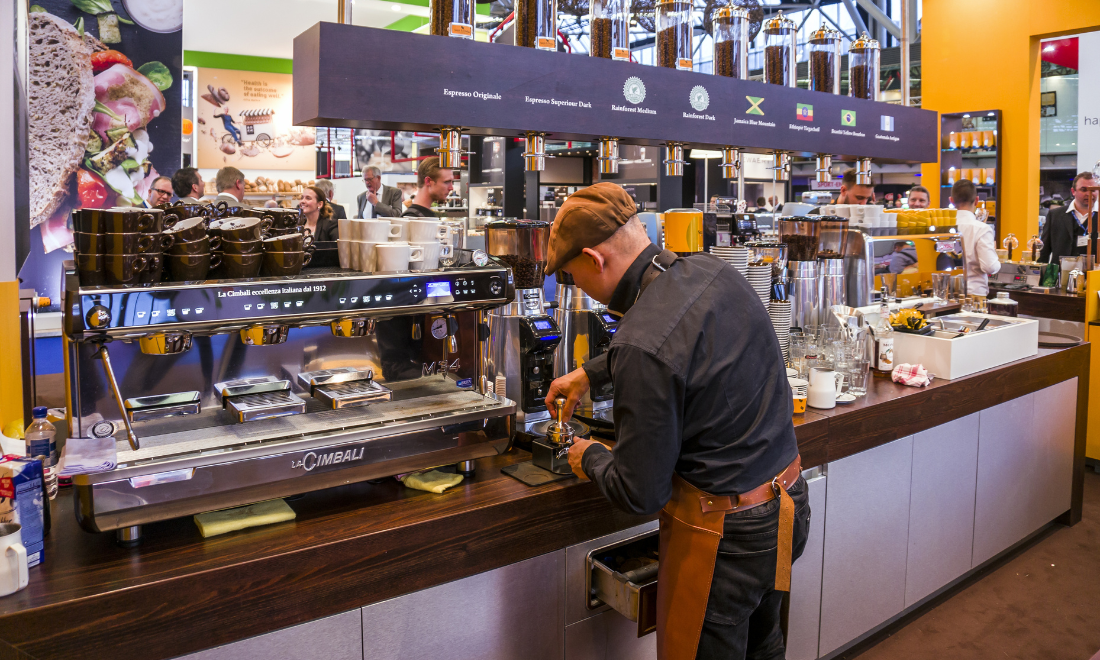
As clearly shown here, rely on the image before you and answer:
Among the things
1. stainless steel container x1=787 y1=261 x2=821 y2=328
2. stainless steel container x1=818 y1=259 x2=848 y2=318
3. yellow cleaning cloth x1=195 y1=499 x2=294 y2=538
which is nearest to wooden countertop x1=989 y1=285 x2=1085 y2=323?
stainless steel container x1=818 y1=259 x2=848 y2=318

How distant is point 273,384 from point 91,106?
3.48 metres

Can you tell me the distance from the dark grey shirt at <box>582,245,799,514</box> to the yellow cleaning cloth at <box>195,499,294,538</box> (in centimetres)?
66

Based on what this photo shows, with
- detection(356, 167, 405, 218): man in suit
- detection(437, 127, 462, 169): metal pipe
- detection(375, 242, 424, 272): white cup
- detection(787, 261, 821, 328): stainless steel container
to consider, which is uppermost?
detection(356, 167, 405, 218): man in suit

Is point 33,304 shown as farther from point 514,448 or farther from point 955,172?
point 955,172

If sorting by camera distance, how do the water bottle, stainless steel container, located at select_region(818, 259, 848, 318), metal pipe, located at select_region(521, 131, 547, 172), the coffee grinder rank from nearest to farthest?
the water bottle
the coffee grinder
metal pipe, located at select_region(521, 131, 547, 172)
stainless steel container, located at select_region(818, 259, 848, 318)

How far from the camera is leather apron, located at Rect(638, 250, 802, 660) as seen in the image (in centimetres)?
172

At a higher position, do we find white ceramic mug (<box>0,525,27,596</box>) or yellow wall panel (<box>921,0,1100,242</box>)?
yellow wall panel (<box>921,0,1100,242</box>)

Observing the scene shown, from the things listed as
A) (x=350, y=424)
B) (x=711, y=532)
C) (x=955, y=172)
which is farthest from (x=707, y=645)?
(x=955, y=172)

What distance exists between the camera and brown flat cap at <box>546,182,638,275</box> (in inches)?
64.8

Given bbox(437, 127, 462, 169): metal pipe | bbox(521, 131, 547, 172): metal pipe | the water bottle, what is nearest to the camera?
the water bottle

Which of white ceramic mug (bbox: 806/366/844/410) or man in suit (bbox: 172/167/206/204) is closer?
white ceramic mug (bbox: 806/366/844/410)

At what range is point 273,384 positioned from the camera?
1.82 metres

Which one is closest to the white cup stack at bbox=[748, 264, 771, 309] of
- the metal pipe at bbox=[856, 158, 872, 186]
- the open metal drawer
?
the open metal drawer

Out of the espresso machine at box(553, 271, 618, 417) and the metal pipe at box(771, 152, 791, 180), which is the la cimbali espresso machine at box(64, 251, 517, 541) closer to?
the espresso machine at box(553, 271, 618, 417)
